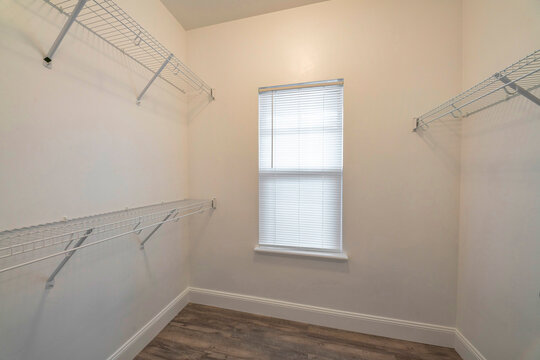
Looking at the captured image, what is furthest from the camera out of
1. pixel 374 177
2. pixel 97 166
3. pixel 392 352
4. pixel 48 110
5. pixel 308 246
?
pixel 308 246

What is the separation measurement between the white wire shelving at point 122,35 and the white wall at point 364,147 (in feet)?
0.80

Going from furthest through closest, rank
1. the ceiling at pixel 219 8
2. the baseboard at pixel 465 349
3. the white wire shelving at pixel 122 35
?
the ceiling at pixel 219 8 → the baseboard at pixel 465 349 → the white wire shelving at pixel 122 35

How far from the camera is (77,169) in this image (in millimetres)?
1021

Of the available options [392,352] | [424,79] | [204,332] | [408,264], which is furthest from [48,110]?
[392,352]

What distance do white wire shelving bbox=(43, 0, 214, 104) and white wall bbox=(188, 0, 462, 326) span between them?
24cm

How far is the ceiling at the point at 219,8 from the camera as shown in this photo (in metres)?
1.56

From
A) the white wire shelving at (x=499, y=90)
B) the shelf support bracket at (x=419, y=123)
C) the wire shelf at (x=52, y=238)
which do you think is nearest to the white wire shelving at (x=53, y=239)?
the wire shelf at (x=52, y=238)

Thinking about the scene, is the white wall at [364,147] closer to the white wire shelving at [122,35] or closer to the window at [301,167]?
the window at [301,167]

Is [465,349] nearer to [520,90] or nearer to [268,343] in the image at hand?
[268,343]

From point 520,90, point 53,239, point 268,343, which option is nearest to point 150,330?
point 268,343

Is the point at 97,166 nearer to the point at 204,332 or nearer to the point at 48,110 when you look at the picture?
the point at 48,110

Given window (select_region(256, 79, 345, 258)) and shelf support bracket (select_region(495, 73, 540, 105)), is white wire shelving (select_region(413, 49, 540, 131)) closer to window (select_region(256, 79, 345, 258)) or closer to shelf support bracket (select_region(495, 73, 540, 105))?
shelf support bracket (select_region(495, 73, 540, 105))

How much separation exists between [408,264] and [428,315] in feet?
1.28

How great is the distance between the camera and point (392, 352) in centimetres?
138
